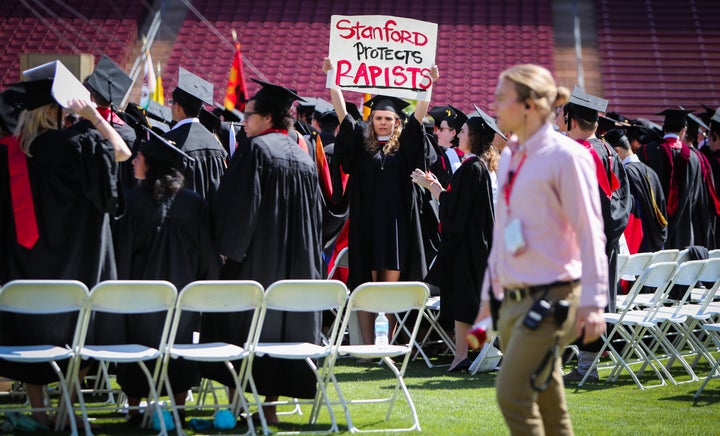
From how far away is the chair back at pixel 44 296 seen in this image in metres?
4.06

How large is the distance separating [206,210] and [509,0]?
69.9ft

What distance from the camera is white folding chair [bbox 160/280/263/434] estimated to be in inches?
169

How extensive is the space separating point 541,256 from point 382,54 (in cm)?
384

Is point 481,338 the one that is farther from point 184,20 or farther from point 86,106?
Result: point 184,20

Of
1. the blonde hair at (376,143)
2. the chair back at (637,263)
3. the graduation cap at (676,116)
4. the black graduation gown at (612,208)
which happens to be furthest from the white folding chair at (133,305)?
the graduation cap at (676,116)

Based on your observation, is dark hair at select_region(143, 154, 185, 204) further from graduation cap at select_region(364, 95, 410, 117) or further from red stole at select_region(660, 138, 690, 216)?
red stole at select_region(660, 138, 690, 216)


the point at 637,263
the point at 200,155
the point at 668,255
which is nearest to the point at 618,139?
the point at 668,255

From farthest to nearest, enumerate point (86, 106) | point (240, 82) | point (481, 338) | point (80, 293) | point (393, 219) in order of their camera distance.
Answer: point (240, 82), point (393, 219), point (86, 106), point (80, 293), point (481, 338)

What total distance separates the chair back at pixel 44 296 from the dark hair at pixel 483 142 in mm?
3224

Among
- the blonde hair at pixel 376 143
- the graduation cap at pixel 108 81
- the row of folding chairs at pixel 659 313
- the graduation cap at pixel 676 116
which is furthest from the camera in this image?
the graduation cap at pixel 676 116

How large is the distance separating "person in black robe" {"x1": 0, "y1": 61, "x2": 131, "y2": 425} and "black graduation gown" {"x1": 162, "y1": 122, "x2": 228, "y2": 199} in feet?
4.84

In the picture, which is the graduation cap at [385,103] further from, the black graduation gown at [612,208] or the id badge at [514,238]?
the id badge at [514,238]

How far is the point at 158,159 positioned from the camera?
474cm

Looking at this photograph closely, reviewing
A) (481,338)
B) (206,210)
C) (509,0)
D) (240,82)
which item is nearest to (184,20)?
(509,0)
